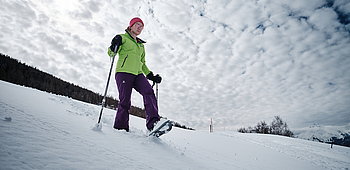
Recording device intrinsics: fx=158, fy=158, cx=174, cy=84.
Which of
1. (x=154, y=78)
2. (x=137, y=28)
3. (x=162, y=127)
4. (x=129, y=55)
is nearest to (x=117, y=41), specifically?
(x=129, y=55)

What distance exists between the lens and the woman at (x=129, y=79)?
94.0 inches

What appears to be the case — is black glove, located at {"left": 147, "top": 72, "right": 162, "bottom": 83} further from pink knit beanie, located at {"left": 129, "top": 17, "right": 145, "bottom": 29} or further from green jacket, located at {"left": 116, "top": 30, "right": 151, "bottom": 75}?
pink knit beanie, located at {"left": 129, "top": 17, "right": 145, "bottom": 29}

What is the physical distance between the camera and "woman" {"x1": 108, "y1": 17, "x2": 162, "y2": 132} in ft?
7.84

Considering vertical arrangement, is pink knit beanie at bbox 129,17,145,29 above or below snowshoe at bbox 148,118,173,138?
above

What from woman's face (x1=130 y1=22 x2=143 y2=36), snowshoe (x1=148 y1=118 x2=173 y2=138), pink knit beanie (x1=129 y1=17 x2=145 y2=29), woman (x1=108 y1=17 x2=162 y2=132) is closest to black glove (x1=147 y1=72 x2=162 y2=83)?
woman (x1=108 y1=17 x2=162 y2=132)

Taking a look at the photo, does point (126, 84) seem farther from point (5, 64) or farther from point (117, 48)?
point (5, 64)

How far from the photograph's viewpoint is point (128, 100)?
2.48 meters

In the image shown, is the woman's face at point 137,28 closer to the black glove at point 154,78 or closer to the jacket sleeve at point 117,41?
the jacket sleeve at point 117,41

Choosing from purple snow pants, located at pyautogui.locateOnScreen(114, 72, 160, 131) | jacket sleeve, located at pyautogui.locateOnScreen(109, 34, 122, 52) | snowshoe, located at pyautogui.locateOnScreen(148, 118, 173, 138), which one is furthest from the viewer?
jacket sleeve, located at pyautogui.locateOnScreen(109, 34, 122, 52)

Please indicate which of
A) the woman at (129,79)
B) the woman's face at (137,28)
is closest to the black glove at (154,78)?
the woman at (129,79)

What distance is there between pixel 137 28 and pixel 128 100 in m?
1.32

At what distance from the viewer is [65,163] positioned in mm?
940

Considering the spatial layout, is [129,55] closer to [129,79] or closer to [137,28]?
[129,79]

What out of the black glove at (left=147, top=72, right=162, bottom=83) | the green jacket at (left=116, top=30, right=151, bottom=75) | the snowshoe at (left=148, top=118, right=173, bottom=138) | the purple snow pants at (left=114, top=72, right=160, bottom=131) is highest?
the green jacket at (left=116, top=30, right=151, bottom=75)
